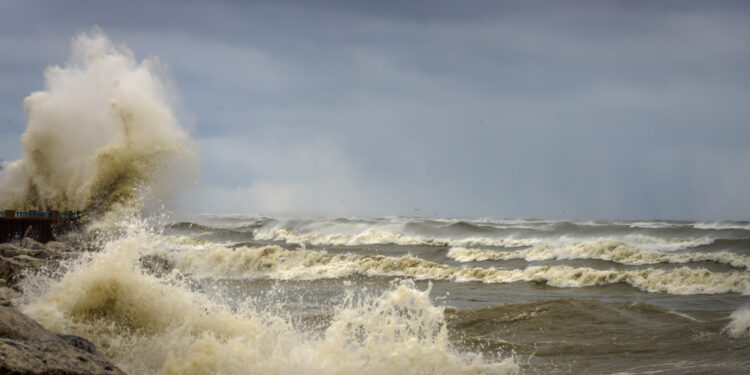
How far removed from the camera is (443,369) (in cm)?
621

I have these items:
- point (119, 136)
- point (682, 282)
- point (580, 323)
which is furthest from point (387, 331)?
point (119, 136)

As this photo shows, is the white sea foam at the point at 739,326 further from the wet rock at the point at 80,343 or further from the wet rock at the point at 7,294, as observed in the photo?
the wet rock at the point at 7,294

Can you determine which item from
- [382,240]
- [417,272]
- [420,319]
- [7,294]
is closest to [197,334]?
[420,319]

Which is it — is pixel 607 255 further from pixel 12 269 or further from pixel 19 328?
pixel 19 328

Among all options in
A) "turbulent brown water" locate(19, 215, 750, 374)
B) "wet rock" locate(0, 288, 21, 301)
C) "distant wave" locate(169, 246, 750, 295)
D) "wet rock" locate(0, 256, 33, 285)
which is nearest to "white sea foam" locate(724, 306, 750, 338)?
"turbulent brown water" locate(19, 215, 750, 374)

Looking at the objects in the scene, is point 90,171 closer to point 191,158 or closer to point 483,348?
point 191,158

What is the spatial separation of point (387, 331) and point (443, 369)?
2.70ft

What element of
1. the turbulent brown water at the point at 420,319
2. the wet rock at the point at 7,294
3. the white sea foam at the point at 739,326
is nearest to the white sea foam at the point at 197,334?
the turbulent brown water at the point at 420,319

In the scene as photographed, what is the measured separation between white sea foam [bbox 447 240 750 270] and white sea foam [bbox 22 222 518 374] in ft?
41.0

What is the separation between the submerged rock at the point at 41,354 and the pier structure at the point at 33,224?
19.2 metres

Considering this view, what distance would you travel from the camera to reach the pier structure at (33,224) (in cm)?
2233

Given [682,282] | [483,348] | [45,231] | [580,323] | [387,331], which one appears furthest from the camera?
[45,231]

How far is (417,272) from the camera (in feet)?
58.3

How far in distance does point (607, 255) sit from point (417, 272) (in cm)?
591
